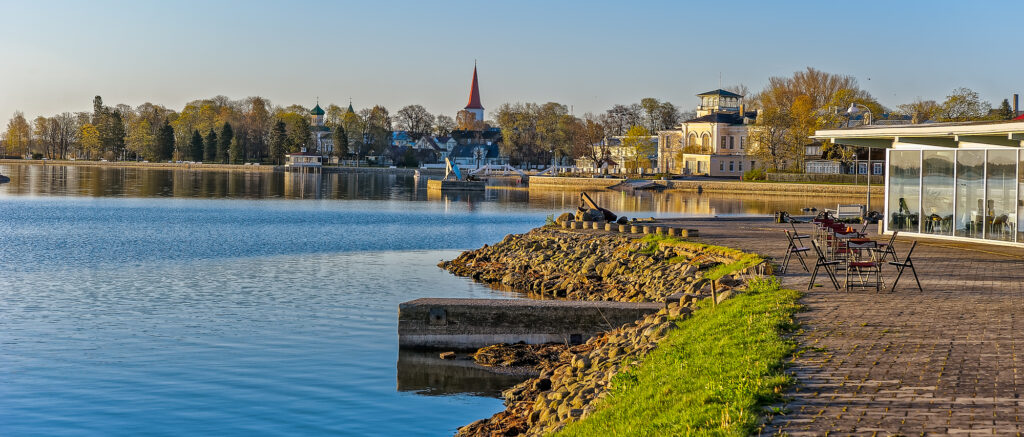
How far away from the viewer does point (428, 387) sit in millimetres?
15055

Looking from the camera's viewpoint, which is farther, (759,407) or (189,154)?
(189,154)

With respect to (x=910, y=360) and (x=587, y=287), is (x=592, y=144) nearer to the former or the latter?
(x=587, y=287)

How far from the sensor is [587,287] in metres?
24.4

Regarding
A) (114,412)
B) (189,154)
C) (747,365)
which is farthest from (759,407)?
(189,154)

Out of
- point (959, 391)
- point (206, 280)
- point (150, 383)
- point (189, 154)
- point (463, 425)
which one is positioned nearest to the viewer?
point (959, 391)

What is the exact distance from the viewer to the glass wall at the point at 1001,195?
22.7 meters

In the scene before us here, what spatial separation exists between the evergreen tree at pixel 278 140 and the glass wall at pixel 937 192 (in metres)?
157

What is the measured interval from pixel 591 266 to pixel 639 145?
99760 millimetres

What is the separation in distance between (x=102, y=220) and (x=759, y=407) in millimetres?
49430

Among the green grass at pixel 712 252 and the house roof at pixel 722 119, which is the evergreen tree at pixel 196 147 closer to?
the house roof at pixel 722 119

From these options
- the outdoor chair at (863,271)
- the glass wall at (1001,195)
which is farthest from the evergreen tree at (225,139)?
the outdoor chair at (863,271)

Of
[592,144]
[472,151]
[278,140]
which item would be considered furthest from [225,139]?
[592,144]

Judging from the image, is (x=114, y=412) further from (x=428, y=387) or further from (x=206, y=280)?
(x=206, y=280)

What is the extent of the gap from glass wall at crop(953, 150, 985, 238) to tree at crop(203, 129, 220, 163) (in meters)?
165
